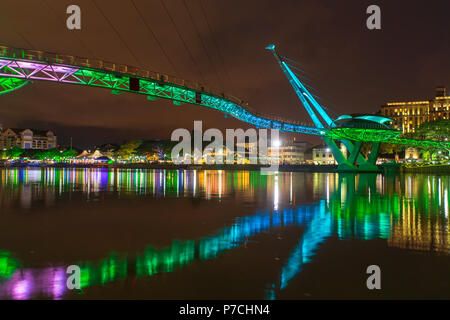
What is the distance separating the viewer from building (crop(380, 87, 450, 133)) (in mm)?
170875

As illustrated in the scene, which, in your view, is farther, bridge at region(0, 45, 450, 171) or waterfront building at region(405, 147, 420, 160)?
waterfront building at region(405, 147, 420, 160)

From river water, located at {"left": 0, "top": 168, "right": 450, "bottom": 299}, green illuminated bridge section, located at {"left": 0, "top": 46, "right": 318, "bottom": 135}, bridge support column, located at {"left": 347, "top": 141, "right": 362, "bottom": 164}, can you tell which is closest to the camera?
river water, located at {"left": 0, "top": 168, "right": 450, "bottom": 299}

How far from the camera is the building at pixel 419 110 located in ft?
561

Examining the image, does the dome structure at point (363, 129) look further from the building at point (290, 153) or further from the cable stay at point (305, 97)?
the building at point (290, 153)

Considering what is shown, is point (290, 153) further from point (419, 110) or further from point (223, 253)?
point (223, 253)
